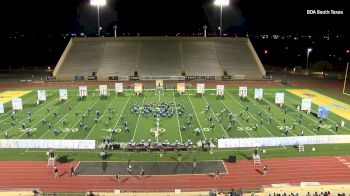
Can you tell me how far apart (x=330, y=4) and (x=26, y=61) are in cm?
7161

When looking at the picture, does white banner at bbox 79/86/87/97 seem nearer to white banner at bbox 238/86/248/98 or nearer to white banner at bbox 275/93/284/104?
white banner at bbox 238/86/248/98

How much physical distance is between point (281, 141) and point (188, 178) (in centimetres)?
909

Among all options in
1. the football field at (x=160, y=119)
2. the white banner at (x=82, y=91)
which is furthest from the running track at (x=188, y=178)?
the white banner at (x=82, y=91)

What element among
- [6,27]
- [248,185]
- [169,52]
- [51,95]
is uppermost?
[6,27]

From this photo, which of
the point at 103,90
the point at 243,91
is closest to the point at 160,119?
the point at 103,90

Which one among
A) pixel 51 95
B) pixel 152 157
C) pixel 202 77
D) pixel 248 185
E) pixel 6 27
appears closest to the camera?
pixel 248 185

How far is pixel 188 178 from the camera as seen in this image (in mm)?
Answer: 22141

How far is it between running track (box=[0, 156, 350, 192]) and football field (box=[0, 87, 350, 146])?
5.58 metres

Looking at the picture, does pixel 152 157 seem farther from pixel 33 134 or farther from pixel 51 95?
pixel 51 95

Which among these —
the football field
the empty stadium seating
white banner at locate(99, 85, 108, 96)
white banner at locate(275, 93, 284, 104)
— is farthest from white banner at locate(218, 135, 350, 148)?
the empty stadium seating

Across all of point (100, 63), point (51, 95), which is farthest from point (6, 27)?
point (51, 95)

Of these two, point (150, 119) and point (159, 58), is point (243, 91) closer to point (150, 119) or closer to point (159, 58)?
point (150, 119)

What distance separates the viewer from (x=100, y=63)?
64.6 metres

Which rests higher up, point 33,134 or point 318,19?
point 318,19
